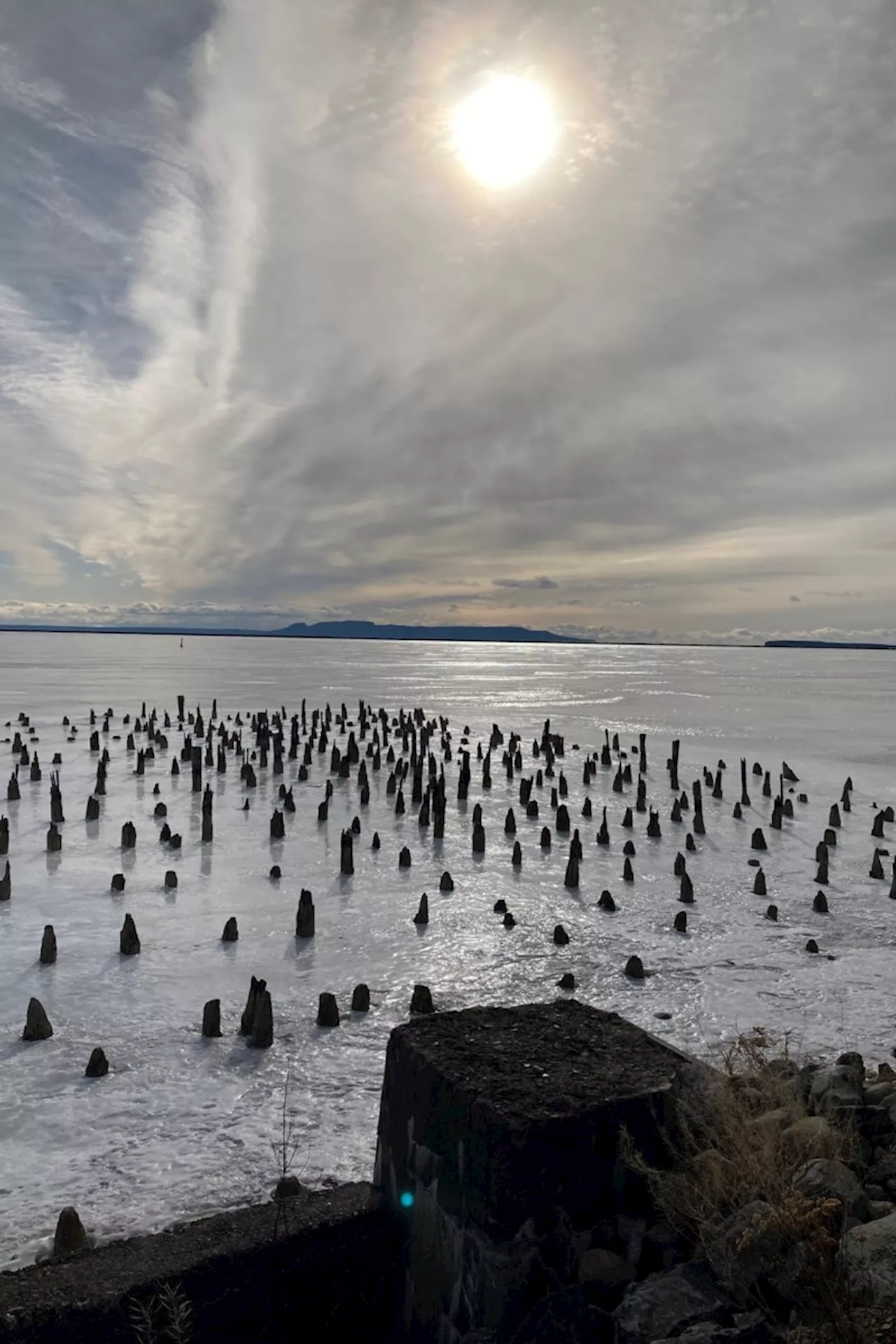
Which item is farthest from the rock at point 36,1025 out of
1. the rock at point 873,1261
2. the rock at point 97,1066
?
the rock at point 873,1261

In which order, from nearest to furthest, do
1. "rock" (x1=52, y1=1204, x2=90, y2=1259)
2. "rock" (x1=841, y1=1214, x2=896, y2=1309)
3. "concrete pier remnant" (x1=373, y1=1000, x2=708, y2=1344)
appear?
"rock" (x1=841, y1=1214, x2=896, y2=1309) → "concrete pier remnant" (x1=373, y1=1000, x2=708, y2=1344) → "rock" (x1=52, y1=1204, x2=90, y2=1259)

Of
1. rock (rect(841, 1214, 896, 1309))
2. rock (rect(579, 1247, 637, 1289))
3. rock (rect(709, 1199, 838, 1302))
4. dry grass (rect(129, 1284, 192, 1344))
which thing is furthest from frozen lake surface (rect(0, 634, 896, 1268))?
rock (rect(841, 1214, 896, 1309))

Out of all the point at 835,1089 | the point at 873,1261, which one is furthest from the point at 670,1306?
the point at 835,1089

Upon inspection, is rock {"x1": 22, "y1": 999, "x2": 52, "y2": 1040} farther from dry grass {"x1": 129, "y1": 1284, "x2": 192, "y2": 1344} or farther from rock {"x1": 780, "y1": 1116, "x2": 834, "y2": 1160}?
rock {"x1": 780, "y1": 1116, "x2": 834, "y2": 1160}

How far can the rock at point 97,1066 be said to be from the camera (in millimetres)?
8227

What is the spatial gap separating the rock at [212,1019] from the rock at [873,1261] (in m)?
6.64

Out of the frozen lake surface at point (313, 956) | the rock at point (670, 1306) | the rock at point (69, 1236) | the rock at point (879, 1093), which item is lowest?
the frozen lake surface at point (313, 956)

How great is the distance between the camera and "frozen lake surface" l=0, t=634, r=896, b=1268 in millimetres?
7184

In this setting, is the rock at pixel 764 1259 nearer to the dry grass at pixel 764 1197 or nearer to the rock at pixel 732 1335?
the dry grass at pixel 764 1197

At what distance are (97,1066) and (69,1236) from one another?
8.88 ft

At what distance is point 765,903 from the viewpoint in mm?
14906

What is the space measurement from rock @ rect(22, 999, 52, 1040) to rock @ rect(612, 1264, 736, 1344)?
6.77 m

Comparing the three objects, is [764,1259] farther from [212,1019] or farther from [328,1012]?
[212,1019]

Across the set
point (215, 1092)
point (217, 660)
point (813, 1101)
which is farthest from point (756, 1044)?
point (217, 660)
